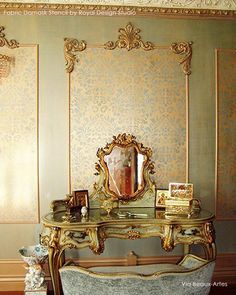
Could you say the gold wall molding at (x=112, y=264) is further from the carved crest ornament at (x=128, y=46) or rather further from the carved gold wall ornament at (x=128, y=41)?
the carved gold wall ornament at (x=128, y=41)

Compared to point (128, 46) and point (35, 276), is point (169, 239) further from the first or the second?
point (128, 46)

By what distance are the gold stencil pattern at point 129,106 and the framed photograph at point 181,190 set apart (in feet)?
0.95

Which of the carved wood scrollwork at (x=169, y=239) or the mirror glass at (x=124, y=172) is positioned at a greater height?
the mirror glass at (x=124, y=172)

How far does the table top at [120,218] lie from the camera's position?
3.19m

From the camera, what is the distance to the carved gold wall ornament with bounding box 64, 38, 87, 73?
3902mm

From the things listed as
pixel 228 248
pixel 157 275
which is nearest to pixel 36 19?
pixel 157 275

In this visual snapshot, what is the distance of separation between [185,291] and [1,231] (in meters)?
2.56

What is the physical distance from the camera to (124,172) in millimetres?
3893

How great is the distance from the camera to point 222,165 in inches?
160

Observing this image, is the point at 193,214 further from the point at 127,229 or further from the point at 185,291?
the point at 185,291

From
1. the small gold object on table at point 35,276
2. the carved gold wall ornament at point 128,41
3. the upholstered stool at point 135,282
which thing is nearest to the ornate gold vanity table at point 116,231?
the small gold object on table at point 35,276

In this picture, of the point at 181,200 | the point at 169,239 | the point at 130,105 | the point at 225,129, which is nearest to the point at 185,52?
the point at 130,105

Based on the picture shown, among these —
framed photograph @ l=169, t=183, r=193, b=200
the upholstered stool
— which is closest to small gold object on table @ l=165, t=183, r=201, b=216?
framed photograph @ l=169, t=183, r=193, b=200

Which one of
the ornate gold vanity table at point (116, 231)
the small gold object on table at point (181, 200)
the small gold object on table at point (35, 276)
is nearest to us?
the ornate gold vanity table at point (116, 231)
